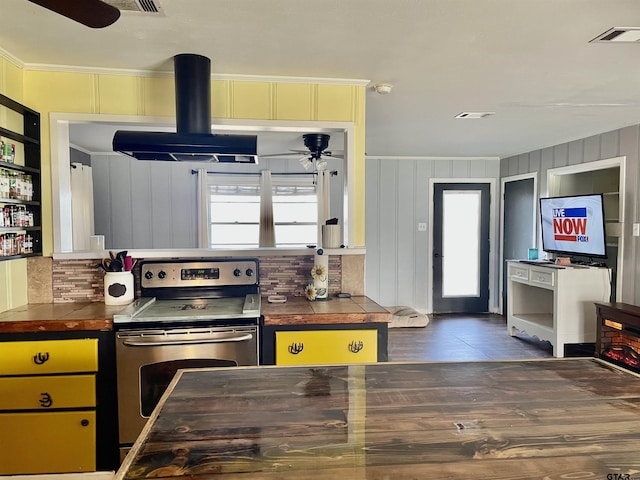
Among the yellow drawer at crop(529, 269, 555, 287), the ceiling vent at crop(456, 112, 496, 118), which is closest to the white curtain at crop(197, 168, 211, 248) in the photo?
the ceiling vent at crop(456, 112, 496, 118)

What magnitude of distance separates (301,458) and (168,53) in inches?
86.0

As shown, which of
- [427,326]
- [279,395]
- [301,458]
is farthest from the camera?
[427,326]

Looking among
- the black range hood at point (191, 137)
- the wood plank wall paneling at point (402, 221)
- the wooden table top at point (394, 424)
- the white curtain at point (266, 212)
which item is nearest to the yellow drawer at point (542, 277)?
the wood plank wall paneling at point (402, 221)

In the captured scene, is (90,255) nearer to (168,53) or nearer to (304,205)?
(168,53)

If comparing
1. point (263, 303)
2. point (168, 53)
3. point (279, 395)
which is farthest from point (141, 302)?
point (279, 395)

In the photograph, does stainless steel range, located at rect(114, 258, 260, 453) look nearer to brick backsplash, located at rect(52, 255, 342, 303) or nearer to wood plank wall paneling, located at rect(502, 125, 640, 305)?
brick backsplash, located at rect(52, 255, 342, 303)

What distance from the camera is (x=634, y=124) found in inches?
155

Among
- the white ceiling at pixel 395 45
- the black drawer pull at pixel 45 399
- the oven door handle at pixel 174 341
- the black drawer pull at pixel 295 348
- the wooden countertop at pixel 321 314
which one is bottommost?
the black drawer pull at pixel 45 399

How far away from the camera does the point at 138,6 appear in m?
1.76

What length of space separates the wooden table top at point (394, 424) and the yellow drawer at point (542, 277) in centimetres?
330

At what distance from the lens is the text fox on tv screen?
4.20m

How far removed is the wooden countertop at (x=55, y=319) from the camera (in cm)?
204

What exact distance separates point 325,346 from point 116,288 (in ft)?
4.14

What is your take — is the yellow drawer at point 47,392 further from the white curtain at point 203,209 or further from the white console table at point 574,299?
the white console table at point 574,299
